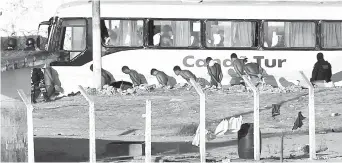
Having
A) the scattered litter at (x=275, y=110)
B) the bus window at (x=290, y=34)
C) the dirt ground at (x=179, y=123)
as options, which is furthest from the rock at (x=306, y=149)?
the bus window at (x=290, y=34)

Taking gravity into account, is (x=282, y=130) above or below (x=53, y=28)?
below

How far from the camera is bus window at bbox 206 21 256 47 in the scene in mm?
39312

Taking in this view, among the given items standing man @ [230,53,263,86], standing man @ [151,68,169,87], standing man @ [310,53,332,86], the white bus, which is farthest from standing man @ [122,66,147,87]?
standing man @ [310,53,332,86]

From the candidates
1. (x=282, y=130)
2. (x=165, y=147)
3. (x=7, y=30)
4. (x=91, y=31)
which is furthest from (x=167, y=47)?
(x=7, y=30)

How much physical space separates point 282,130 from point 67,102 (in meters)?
7.57

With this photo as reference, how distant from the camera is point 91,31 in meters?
39.1

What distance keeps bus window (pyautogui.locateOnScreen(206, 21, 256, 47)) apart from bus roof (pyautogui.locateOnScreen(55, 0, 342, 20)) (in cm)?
19

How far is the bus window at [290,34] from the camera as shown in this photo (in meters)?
39.5

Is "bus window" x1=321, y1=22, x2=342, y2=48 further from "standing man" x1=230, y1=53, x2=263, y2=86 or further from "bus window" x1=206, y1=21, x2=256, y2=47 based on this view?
"standing man" x1=230, y1=53, x2=263, y2=86

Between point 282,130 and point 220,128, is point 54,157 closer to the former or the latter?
point 220,128

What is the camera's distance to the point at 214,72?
38.5m

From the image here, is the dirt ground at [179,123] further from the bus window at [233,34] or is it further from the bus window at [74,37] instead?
the bus window at [233,34]

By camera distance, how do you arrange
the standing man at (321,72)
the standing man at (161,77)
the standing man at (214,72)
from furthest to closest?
the standing man at (321,72) < the standing man at (214,72) < the standing man at (161,77)

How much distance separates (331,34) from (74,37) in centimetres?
684
